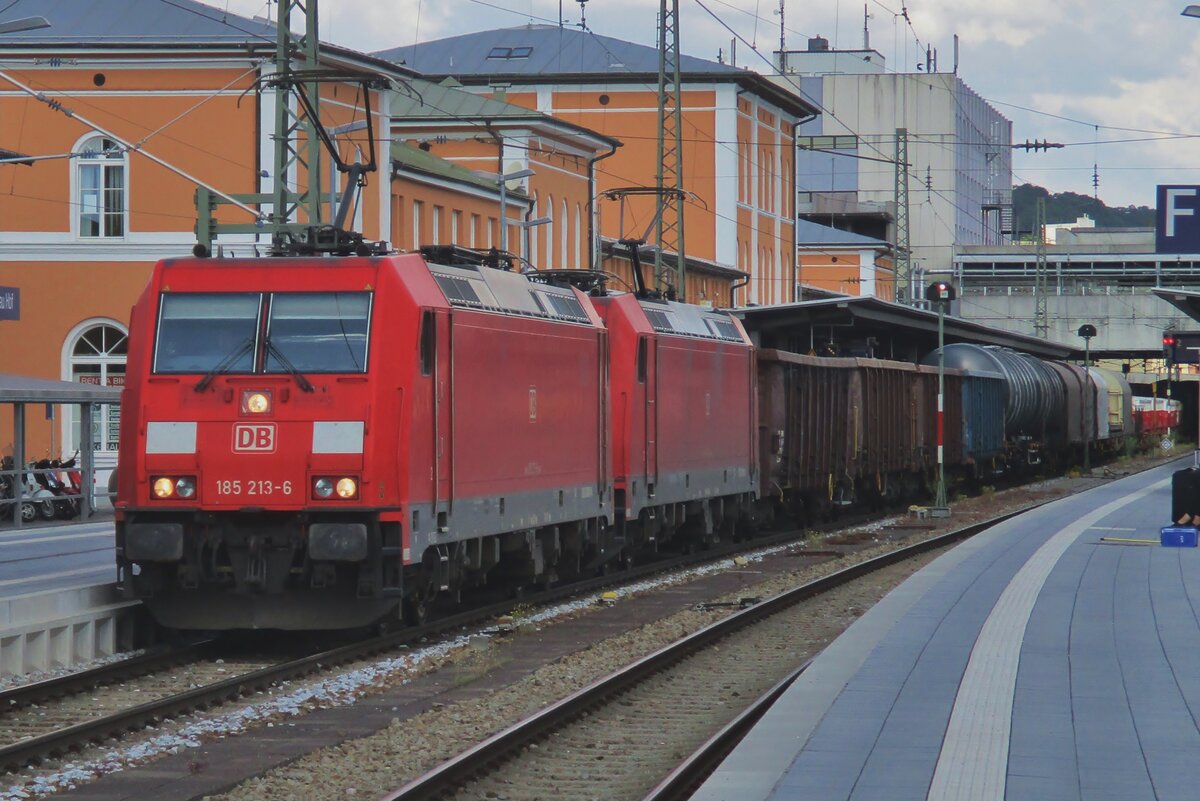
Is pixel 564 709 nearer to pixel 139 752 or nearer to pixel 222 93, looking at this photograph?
pixel 139 752

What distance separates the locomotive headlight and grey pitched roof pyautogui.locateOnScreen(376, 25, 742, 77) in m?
55.2

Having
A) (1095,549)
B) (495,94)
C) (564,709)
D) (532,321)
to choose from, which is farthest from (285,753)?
(495,94)

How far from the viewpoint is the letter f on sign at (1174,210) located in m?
21.8

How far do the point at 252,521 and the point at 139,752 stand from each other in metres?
3.97

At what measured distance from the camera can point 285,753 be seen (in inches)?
427

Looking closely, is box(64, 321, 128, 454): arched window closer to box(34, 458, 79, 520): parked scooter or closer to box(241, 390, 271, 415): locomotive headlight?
box(34, 458, 79, 520): parked scooter

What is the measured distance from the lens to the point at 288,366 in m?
14.8

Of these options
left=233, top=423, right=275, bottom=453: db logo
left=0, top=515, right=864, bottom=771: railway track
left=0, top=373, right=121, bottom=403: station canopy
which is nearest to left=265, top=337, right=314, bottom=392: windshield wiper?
left=233, top=423, right=275, bottom=453: db logo

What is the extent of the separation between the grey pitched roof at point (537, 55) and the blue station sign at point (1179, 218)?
47093 mm

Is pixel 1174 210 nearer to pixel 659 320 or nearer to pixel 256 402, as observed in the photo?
pixel 659 320

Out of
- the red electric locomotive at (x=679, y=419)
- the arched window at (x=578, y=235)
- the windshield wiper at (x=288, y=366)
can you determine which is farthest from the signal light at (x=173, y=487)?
the arched window at (x=578, y=235)

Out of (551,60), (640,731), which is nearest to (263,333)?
(640,731)

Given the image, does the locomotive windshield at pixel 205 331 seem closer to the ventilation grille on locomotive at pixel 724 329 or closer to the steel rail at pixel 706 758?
the steel rail at pixel 706 758

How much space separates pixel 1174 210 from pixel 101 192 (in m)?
26.3
